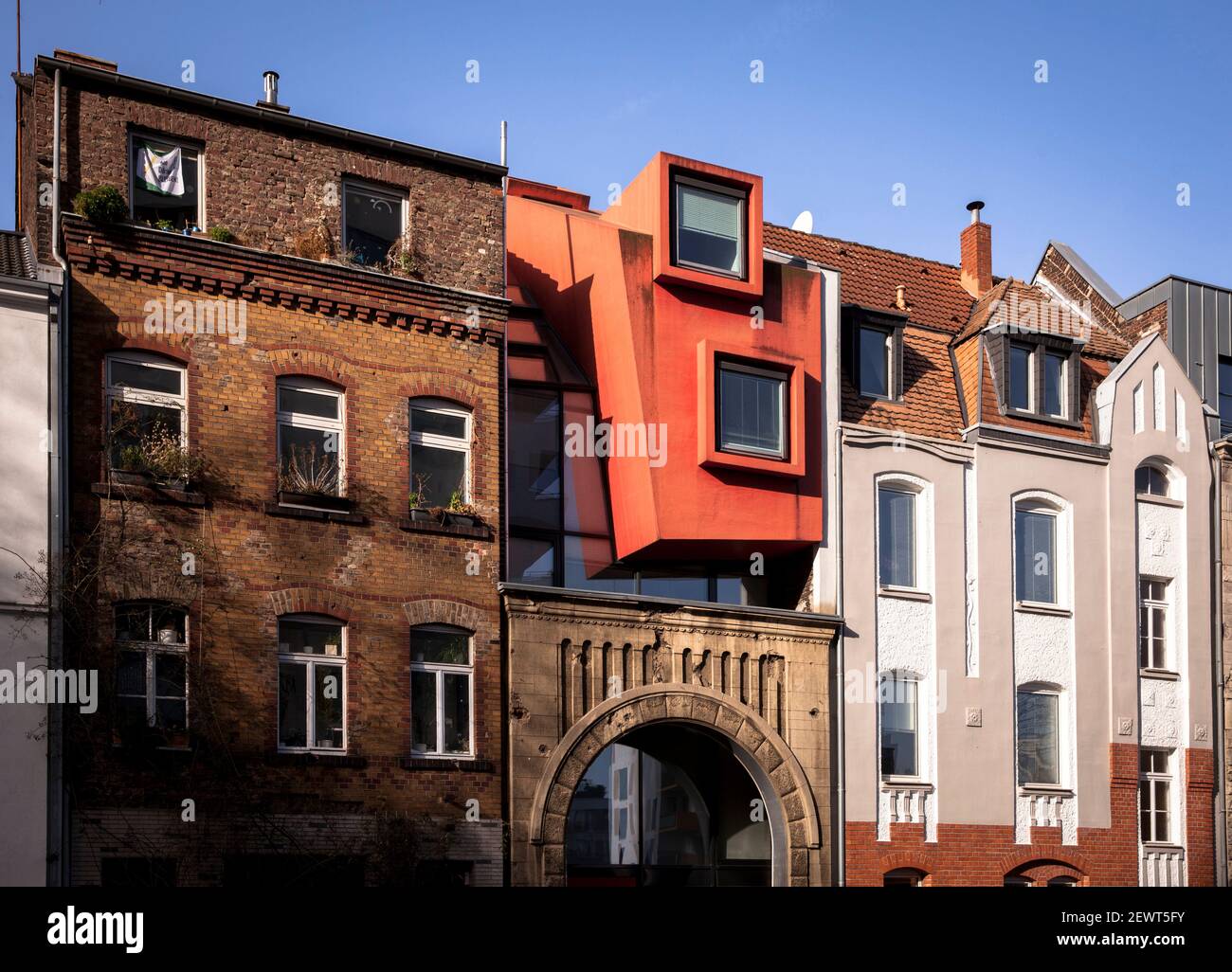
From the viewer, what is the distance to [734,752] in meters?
26.1

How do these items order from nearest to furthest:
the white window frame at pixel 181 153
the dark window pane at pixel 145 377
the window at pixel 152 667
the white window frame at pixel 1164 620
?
the window at pixel 152 667, the dark window pane at pixel 145 377, the white window frame at pixel 181 153, the white window frame at pixel 1164 620

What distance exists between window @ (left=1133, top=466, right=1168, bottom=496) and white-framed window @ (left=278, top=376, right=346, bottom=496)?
53.9ft

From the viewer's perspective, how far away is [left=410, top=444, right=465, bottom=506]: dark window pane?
2411cm

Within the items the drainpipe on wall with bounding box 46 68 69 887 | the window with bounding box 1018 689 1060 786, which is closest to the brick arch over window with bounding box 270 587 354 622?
the drainpipe on wall with bounding box 46 68 69 887

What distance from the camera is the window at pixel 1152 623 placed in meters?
30.5

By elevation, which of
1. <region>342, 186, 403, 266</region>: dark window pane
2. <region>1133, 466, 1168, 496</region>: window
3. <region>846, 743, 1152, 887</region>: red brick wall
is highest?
<region>342, 186, 403, 266</region>: dark window pane

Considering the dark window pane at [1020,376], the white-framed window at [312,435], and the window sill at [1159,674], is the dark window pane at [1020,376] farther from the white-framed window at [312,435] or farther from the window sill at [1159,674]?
the white-framed window at [312,435]

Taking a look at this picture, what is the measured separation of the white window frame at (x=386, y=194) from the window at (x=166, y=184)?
227 centimetres

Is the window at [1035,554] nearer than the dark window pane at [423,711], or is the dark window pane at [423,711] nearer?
the dark window pane at [423,711]

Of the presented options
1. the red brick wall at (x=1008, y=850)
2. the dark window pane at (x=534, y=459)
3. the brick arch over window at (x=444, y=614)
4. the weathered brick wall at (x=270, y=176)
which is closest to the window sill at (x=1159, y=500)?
the red brick wall at (x=1008, y=850)

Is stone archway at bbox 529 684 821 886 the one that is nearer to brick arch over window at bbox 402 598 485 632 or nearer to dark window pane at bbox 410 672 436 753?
dark window pane at bbox 410 672 436 753

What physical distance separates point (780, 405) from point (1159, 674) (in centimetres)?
973

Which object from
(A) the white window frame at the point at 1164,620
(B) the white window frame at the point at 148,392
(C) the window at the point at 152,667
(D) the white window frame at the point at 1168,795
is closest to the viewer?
(C) the window at the point at 152,667

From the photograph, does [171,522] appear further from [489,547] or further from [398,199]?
[398,199]
